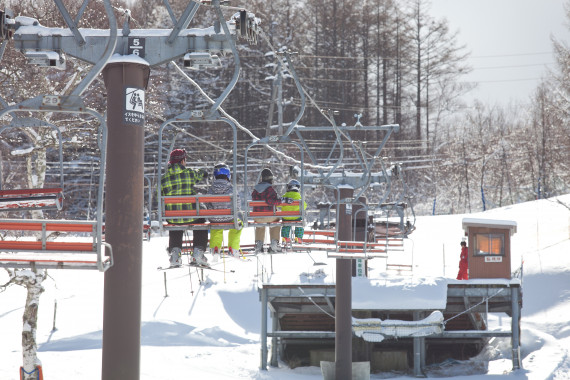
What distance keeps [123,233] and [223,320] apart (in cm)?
2061

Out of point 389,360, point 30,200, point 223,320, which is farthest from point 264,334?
point 30,200

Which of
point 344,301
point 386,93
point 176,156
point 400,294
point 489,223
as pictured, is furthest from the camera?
point 386,93

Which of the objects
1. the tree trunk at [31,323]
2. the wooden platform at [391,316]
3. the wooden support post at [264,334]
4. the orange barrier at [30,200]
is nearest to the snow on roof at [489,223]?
the wooden platform at [391,316]

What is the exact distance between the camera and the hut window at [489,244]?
85.8 ft

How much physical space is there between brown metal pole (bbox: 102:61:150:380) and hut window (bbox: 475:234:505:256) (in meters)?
21.7

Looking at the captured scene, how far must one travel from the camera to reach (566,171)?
116 ft

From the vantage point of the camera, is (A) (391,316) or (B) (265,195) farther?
(A) (391,316)

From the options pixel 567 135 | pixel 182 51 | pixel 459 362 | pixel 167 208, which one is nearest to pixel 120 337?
pixel 182 51

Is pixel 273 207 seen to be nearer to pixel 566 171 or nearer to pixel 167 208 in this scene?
pixel 167 208

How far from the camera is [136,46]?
6371 millimetres

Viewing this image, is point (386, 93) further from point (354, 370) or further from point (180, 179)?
point (180, 179)

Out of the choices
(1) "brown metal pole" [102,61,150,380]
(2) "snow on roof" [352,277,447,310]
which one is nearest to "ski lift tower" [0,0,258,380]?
(1) "brown metal pole" [102,61,150,380]

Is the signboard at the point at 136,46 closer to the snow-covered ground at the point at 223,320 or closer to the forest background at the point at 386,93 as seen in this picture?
the snow-covered ground at the point at 223,320

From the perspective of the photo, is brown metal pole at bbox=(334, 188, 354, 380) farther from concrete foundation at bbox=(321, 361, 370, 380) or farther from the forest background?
the forest background
